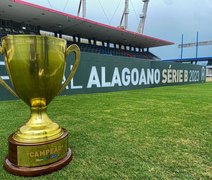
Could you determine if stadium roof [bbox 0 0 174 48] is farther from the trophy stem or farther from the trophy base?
the trophy base

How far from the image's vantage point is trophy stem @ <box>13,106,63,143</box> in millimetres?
1219

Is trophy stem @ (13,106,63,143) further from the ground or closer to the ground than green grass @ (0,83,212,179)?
further from the ground

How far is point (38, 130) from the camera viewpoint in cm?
125

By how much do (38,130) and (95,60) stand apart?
4.69 meters

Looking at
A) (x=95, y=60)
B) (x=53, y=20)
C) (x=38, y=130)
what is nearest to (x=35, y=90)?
(x=38, y=130)

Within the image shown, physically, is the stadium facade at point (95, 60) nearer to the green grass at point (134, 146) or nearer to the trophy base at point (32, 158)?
the green grass at point (134, 146)

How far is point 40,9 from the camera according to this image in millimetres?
12477

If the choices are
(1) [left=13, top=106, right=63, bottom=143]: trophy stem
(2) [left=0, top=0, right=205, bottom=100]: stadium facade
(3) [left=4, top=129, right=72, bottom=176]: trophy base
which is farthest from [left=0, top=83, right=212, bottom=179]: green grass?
(2) [left=0, top=0, right=205, bottom=100]: stadium facade

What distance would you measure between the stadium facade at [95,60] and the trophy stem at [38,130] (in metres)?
3.21

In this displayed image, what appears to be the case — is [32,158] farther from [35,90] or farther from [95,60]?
[95,60]

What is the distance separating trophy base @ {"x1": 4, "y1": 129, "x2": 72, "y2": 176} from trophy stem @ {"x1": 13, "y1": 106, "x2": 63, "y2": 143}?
35 millimetres

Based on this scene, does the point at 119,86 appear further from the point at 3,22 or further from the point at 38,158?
the point at 3,22

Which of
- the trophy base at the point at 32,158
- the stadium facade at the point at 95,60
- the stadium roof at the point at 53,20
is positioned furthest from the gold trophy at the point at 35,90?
the stadium roof at the point at 53,20

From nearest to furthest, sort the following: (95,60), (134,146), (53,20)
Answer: (134,146) → (95,60) → (53,20)
